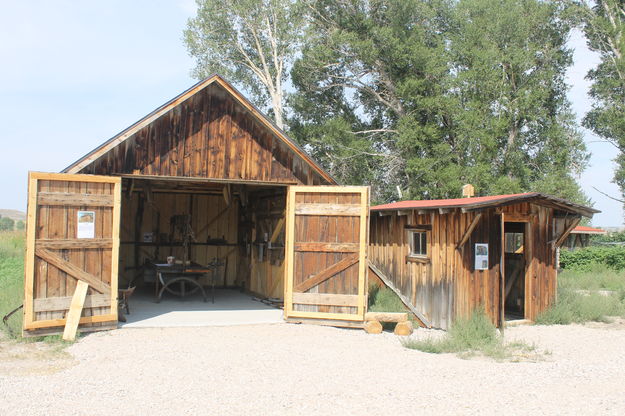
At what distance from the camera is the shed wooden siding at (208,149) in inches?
401

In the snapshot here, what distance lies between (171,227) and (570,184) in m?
16.3

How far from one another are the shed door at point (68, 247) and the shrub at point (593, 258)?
18.6m

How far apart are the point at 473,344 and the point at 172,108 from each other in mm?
6606

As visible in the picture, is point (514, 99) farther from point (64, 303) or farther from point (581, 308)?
point (64, 303)

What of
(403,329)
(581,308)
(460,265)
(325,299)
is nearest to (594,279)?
(581,308)

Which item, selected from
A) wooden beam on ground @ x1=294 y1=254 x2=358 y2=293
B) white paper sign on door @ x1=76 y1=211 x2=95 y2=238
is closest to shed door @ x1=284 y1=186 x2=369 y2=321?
wooden beam on ground @ x1=294 y1=254 x2=358 y2=293

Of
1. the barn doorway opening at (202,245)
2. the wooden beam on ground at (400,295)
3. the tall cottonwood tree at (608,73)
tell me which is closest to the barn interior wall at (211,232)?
the barn doorway opening at (202,245)

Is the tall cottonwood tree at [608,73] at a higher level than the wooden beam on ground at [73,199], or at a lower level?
higher

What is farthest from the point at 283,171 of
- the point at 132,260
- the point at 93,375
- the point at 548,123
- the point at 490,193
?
the point at 548,123

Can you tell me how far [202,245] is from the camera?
16438 mm

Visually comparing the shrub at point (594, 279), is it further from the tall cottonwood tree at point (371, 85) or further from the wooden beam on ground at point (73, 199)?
the wooden beam on ground at point (73, 199)

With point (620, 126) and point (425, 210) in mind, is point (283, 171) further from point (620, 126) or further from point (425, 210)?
point (620, 126)

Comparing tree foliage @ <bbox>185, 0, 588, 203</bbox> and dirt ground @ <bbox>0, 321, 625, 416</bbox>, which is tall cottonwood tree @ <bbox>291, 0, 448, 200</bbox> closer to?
tree foliage @ <bbox>185, 0, 588, 203</bbox>

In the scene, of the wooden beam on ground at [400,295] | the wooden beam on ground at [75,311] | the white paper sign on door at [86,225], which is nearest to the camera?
the wooden beam on ground at [75,311]
